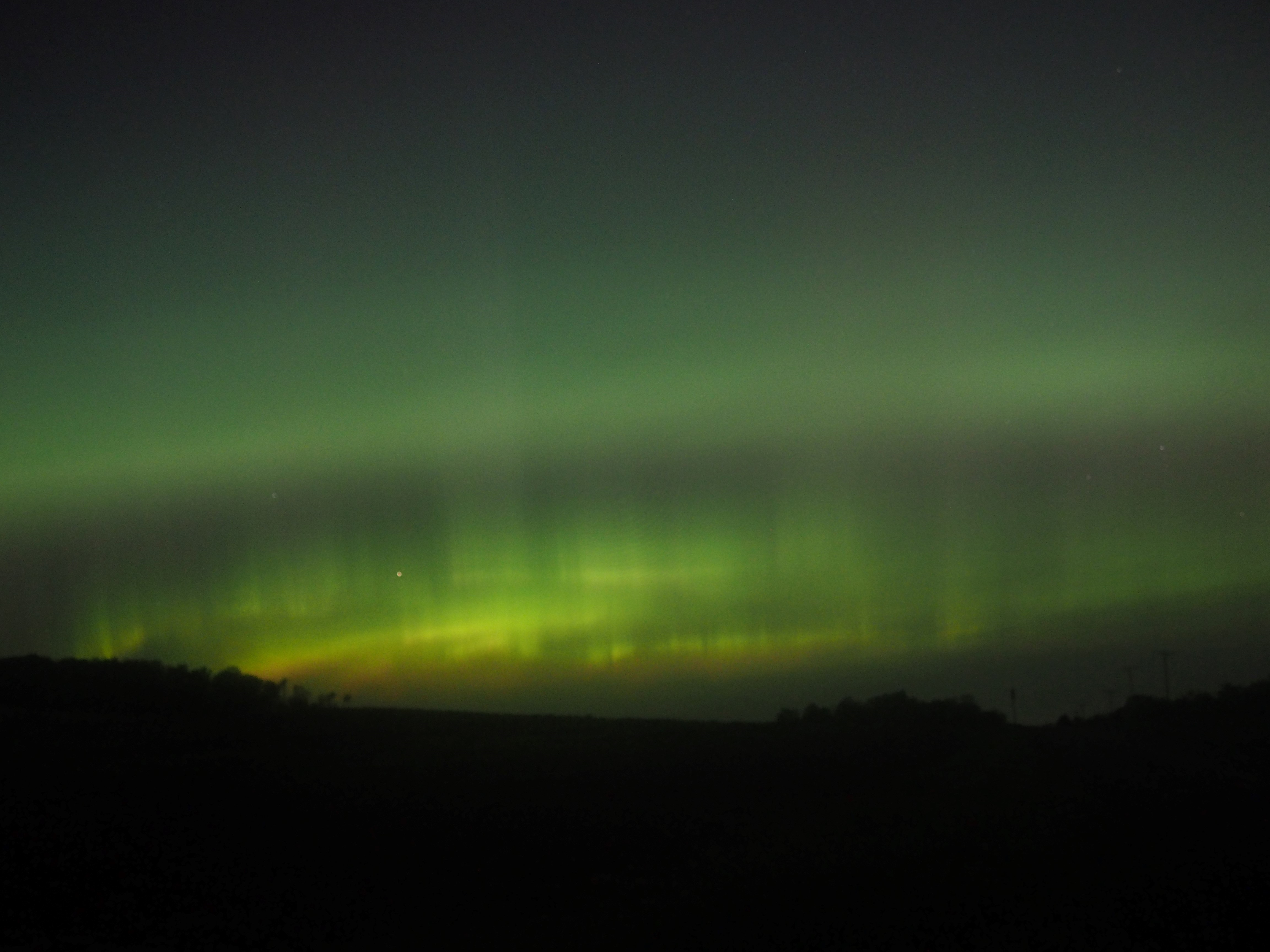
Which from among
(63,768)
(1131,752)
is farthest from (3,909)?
(1131,752)

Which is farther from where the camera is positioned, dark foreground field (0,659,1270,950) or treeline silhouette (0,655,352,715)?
treeline silhouette (0,655,352,715)

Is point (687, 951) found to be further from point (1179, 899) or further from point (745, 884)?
point (1179, 899)

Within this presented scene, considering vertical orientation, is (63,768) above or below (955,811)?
above

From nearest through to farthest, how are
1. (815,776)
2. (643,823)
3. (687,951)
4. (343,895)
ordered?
1. (687,951)
2. (343,895)
3. (643,823)
4. (815,776)

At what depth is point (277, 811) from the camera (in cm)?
2697

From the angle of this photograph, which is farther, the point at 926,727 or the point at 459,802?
the point at 926,727

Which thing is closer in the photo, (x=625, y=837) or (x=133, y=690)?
(x=625, y=837)

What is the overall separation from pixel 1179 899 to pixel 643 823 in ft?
37.3

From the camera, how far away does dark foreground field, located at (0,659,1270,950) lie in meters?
19.4

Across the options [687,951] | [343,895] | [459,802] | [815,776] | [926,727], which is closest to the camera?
[687,951]

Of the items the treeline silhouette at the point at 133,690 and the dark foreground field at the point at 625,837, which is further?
the treeline silhouette at the point at 133,690

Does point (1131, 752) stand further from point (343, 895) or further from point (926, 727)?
point (343, 895)

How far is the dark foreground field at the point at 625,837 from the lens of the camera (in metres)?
19.4

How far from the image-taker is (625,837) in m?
25.5
